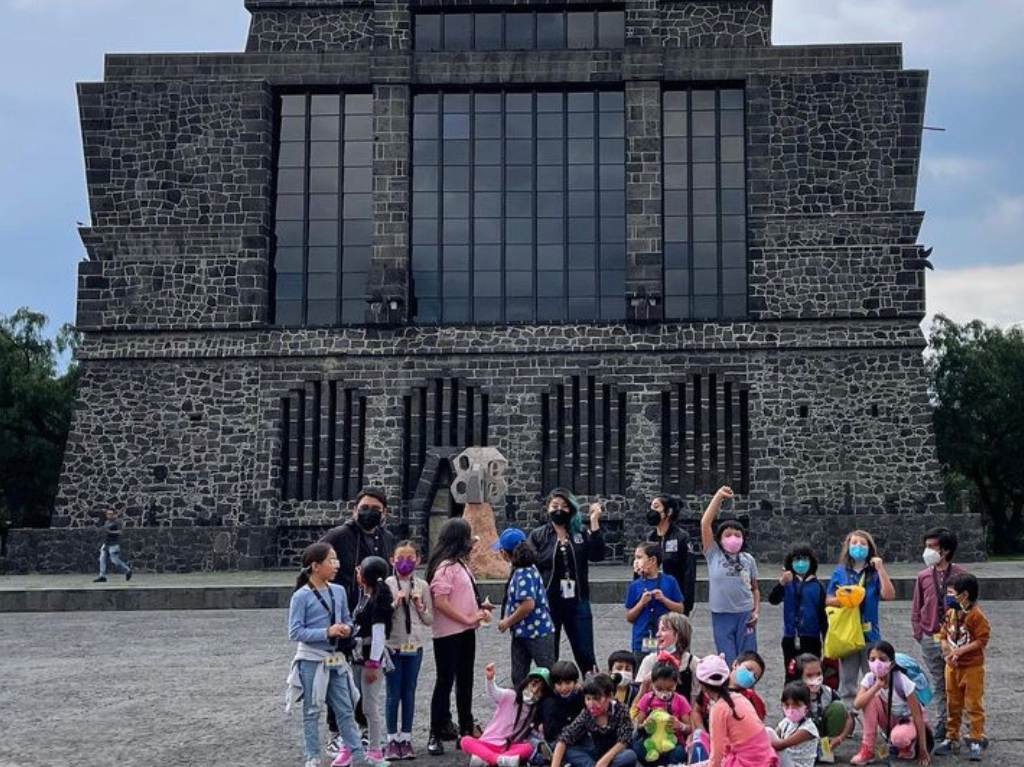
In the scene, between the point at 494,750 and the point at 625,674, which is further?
the point at 625,674

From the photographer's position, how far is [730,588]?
36.5ft

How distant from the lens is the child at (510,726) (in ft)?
31.4

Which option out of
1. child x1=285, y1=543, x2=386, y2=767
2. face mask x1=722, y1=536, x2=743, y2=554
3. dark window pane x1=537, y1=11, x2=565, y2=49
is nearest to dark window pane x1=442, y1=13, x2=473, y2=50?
dark window pane x1=537, y1=11, x2=565, y2=49

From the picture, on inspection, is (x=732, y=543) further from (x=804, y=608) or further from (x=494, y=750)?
(x=494, y=750)

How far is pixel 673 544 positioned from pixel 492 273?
77.3 ft

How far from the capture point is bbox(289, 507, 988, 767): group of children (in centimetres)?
907

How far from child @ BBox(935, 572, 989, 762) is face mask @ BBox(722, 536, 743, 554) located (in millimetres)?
1693

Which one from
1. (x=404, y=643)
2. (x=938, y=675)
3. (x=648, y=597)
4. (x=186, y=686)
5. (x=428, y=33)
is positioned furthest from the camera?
(x=428, y=33)

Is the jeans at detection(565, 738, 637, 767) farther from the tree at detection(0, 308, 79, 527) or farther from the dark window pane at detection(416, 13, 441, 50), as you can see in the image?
the tree at detection(0, 308, 79, 527)

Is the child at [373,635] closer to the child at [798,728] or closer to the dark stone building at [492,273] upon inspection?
the child at [798,728]

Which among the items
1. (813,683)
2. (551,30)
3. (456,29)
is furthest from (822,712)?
(456,29)

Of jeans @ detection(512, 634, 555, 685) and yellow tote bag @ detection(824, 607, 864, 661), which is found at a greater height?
yellow tote bag @ detection(824, 607, 864, 661)

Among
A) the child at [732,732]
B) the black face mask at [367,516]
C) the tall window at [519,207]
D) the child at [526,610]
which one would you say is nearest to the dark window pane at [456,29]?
the tall window at [519,207]

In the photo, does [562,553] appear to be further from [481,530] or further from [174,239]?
[174,239]
